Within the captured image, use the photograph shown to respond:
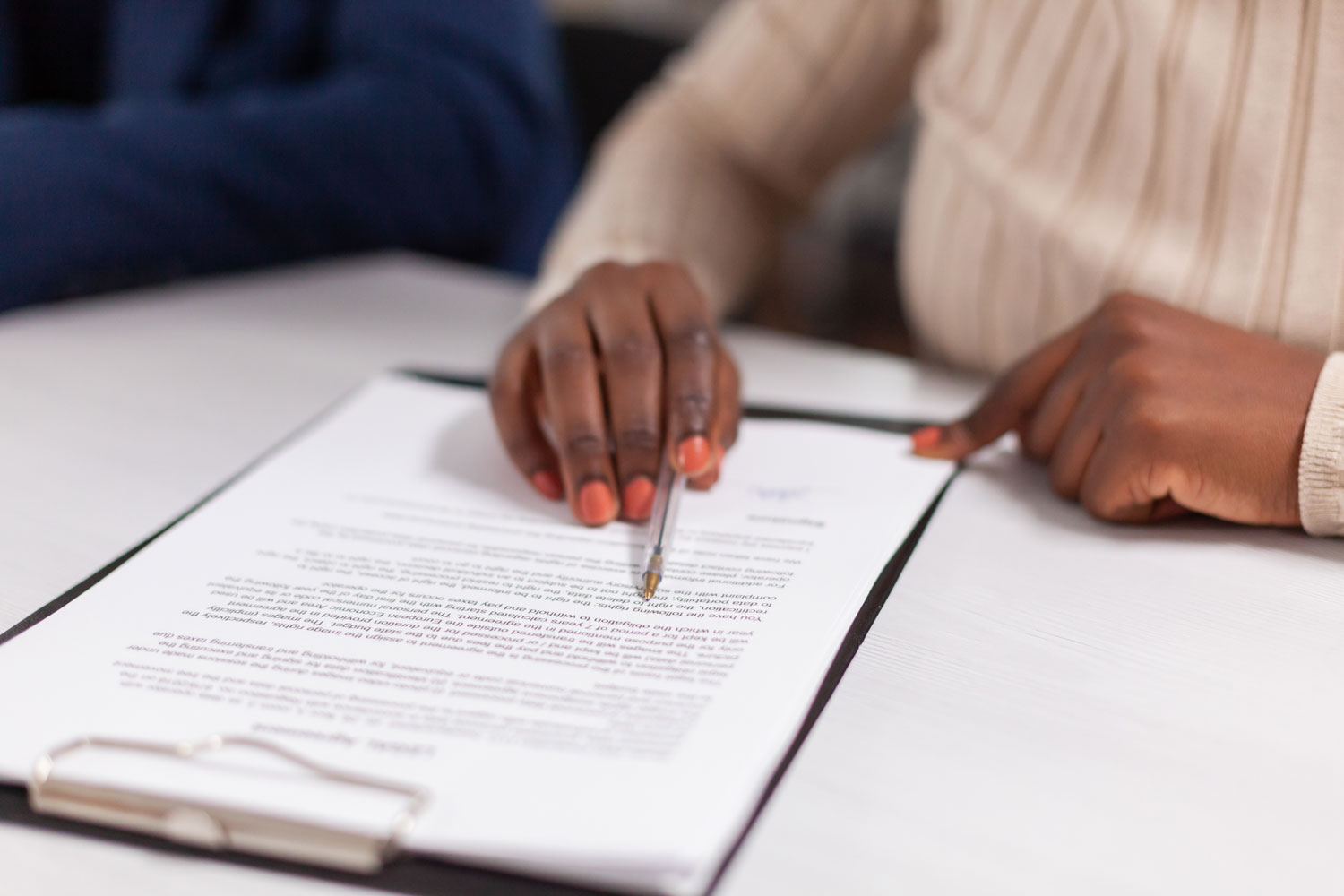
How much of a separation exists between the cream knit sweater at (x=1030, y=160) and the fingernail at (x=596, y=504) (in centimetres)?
29

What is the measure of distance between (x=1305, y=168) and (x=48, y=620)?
0.61 m

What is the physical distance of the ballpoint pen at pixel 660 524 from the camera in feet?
1.45

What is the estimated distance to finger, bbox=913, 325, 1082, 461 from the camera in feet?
1.83

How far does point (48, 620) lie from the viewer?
1.36ft

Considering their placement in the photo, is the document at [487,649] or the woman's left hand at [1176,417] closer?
the document at [487,649]

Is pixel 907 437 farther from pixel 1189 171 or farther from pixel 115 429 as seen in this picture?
pixel 115 429

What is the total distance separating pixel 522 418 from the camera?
571mm

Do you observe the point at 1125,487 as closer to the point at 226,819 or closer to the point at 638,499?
the point at 638,499

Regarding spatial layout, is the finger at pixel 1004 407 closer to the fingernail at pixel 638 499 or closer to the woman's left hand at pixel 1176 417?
the woman's left hand at pixel 1176 417

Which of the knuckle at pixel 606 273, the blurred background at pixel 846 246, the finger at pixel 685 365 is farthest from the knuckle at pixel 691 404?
the blurred background at pixel 846 246

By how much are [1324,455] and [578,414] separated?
1.11 feet

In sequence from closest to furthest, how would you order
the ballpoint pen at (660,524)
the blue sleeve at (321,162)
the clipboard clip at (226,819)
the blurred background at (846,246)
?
the clipboard clip at (226,819)
the ballpoint pen at (660,524)
the blue sleeve at (321,162)
the blurred background at (846,246)

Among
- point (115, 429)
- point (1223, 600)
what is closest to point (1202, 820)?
point (1223, 600)

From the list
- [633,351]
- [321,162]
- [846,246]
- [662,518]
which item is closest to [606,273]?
[633,351]
